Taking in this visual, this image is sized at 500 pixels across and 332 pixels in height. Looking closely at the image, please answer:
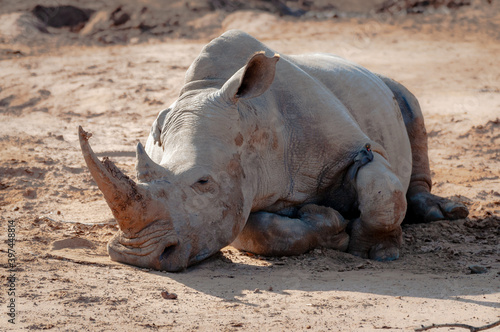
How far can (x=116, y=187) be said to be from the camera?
4223mm

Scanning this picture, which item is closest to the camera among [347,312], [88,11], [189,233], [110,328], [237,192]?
[110,328]

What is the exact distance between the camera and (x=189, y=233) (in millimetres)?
4492

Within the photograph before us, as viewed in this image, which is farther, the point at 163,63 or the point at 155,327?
the point at 163,63

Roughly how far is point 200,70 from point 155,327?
2.33 metres

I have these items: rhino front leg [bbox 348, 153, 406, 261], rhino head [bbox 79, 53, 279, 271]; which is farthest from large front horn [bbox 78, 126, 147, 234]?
rhino front leg [bbox 348, 153, 406, 261]

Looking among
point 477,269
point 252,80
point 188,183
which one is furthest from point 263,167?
point 477,269

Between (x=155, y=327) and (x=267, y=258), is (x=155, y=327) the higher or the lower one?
the higher one

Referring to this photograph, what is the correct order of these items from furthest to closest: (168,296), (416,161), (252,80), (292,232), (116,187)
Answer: (416,161), (292,232), (252,80), (116,187), (168,296)

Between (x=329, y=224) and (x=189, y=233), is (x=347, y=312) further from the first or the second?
(x=329, y=224)

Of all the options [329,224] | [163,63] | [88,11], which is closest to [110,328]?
[329,224]

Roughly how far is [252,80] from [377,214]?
1.36 metres

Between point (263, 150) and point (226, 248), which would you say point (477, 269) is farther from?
point (226, 248)

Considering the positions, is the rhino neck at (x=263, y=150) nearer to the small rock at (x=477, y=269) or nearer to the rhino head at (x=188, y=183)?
the rhino head at (x=188, y=183)

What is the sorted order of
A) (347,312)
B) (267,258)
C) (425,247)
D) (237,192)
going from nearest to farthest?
(347,312), (237,192), (267,258), (425,247)
